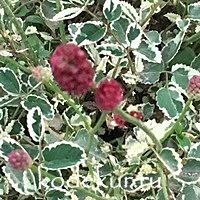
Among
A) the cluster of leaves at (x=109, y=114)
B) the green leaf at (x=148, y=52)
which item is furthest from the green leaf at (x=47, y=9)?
the green leaf at (x=148, y=52)

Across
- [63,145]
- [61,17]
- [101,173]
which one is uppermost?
[61,17]

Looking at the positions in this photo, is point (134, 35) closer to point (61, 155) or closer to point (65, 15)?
point (65, 15)

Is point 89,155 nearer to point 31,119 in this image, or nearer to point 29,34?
point 31,119

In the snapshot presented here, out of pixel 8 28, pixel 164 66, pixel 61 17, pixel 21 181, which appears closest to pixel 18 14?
pixel 8 28

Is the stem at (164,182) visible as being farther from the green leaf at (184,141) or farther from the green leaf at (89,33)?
the green leaf at (89,33)

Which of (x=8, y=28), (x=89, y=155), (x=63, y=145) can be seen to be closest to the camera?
(x=63, y=145)

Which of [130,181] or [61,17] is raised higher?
[61,17]
